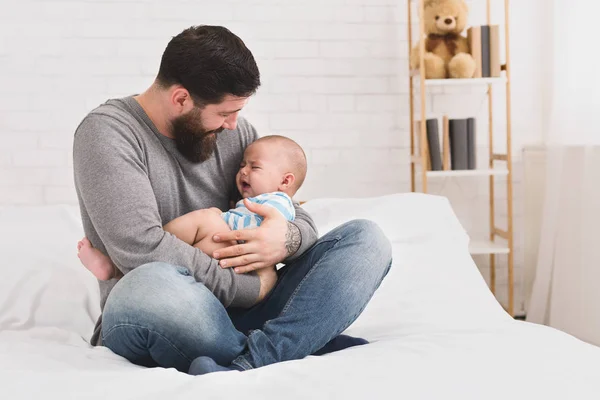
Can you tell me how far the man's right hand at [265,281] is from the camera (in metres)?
1.56

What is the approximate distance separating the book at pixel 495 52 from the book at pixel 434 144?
1.18 ft

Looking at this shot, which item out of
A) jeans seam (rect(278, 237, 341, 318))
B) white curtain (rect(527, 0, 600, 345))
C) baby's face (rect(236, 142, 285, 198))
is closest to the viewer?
jeans seam (rect(278, 237, 341, 318))

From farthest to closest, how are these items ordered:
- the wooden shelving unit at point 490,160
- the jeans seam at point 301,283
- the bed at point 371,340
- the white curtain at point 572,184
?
1. the wooden shelving unit at point 490,160
2. the white curtain at point 572,184
3. the jeans seam at point 301,283
4. the bed at point 371,340

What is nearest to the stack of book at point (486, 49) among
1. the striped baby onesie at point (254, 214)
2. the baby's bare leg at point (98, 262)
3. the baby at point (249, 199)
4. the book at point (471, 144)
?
the book at point (471, 144)

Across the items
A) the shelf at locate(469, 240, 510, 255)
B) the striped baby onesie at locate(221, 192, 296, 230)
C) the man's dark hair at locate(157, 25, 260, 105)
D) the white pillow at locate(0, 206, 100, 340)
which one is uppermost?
the man's dark hair at locate(157, 25, 260, 105)

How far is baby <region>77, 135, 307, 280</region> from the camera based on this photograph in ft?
5.13

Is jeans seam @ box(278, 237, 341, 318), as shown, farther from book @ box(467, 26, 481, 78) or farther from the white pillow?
Answer: book @ box(467, 26, 481, 78)

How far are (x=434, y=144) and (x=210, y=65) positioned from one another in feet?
5.16

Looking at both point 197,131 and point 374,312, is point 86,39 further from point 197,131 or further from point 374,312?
point 374,312

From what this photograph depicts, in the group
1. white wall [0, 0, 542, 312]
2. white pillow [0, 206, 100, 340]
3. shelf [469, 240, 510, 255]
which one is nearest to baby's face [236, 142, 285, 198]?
white pillow [0, 206, 100, 340]

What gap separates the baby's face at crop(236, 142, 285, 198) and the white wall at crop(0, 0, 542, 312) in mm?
1310

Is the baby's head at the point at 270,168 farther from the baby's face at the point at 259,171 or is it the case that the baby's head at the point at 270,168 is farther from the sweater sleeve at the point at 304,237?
the sweater sleeve at the point at 304,237

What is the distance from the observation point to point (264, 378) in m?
1.19

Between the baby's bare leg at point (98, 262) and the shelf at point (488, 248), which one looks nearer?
the baby's bare leg at point (98, 262)
